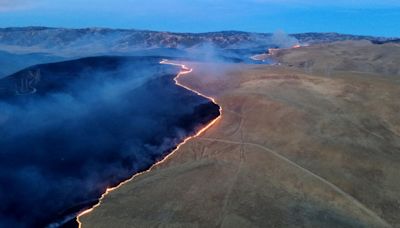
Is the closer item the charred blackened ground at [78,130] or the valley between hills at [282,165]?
the valley between hills at [282,165]

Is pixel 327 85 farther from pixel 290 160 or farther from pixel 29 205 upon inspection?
pixel 29 205

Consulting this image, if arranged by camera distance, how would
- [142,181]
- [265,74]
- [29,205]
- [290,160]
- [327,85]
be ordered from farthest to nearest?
[265,74] < [327,85] < [290,160] < [142,181] < [29,205]

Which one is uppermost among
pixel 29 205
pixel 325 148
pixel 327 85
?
pixel 327 85

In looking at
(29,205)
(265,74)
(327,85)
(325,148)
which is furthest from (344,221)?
(265,74)

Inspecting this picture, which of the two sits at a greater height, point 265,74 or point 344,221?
point 265,74

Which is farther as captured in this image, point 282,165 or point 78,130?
point 78,130

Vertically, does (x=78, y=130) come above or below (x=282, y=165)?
above

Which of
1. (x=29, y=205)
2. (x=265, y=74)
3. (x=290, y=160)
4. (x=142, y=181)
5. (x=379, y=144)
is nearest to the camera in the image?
(x=29, y=205)

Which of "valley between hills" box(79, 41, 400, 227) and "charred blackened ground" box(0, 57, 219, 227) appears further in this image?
"charred blackened ground" box(0, 57, 219, 227)
